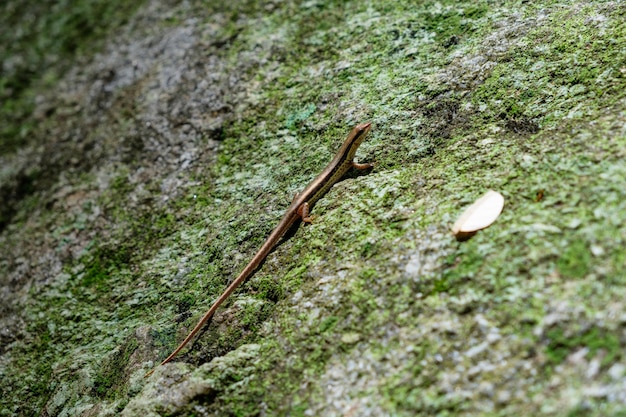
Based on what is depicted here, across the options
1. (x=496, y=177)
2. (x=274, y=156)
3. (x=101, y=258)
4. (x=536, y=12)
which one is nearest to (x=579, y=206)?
(x=496, y=177)

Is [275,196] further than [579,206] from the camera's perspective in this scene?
Yes

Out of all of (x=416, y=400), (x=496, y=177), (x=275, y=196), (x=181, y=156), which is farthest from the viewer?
(x=181, y=156)

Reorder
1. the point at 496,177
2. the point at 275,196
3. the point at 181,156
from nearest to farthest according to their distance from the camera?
1. the point at 496,177
2. the point at 275,196
3. the point at 181,156

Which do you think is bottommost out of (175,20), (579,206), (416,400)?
(416,400)

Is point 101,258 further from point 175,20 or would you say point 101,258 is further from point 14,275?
point 175,20

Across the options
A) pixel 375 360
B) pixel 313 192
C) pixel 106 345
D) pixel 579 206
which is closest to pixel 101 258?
pixel 106 345

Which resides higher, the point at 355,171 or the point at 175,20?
the point at 175,20

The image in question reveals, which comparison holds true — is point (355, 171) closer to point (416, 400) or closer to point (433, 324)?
point (433, 324)
